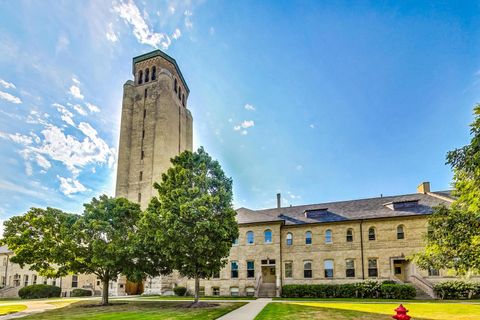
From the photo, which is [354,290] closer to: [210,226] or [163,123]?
[210,226]

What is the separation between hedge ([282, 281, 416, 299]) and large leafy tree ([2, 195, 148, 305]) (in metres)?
13.8

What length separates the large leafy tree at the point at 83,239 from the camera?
2108cm

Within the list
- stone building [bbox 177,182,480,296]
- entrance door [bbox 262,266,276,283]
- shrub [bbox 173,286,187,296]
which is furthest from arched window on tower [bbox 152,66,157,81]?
entrance door [bbox 262,266,276,283]

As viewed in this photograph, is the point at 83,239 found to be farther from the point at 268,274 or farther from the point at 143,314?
the point at 268,274

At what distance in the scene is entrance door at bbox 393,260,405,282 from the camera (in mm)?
28609

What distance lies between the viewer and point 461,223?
38.0 feet

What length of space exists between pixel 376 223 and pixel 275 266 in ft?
34.2

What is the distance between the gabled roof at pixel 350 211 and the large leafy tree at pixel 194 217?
12530 millimetres

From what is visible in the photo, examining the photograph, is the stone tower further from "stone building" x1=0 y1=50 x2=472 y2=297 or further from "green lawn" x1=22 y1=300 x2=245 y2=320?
"green lawn" x1=22 y1=300 x2=245 y2=320

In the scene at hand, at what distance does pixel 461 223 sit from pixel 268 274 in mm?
23736

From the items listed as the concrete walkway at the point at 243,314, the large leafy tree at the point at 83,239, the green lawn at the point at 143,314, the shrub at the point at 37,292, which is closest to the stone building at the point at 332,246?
→ the concrete walkway at the point at 243,314

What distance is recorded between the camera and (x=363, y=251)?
2902cm

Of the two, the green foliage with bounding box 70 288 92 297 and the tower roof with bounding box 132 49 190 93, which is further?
the tower roof with bounding box 132 49 190 93

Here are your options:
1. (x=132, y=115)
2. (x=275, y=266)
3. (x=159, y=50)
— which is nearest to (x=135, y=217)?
(x=275, y=266)
